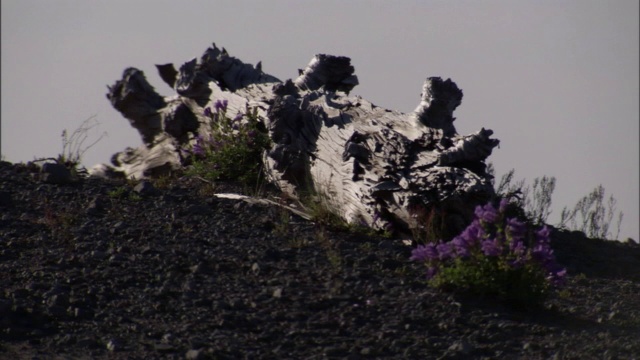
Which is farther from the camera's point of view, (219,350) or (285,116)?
(285,116)

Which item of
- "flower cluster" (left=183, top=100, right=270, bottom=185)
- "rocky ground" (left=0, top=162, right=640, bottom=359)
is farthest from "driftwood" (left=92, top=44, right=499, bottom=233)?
"rocky ground" (left=0, top=162, right=640, bottom=359)

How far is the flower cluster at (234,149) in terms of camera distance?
448 inches

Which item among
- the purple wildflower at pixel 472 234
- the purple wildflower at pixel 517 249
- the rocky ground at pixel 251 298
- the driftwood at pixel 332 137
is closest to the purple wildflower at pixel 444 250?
the purple wildflower at pixel 472 234

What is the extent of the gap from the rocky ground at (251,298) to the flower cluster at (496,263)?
14cm

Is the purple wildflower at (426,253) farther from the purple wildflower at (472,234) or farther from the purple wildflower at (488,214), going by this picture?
the purple wildflower at (488,214)

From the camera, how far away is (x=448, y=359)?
21.7 feet

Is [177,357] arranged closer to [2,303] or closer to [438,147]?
[2,303]

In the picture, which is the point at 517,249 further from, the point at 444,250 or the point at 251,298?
the point at 251,298

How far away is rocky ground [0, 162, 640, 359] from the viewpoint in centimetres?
681

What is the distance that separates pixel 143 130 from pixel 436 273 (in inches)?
297

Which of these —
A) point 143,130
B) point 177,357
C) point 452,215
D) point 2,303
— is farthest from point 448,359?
point 143,130

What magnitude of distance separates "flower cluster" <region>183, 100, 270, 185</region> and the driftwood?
0.24 meters

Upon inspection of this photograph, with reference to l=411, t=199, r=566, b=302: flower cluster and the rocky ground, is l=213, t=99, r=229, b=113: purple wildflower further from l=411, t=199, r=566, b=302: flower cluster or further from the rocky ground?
l=411, t=199, r=566, b=302: flower cluster

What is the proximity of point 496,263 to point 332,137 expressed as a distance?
320cm
